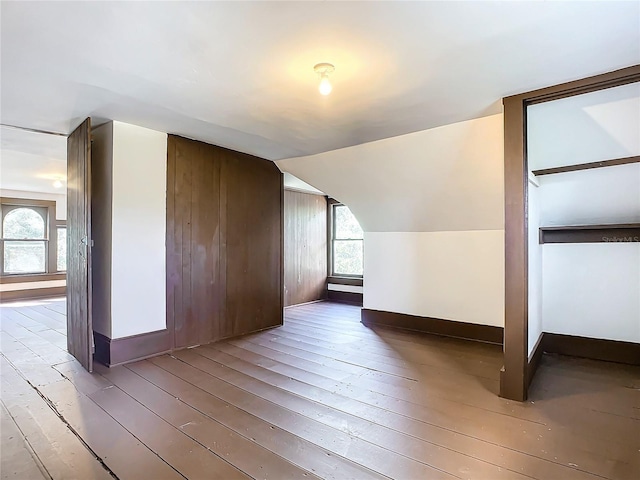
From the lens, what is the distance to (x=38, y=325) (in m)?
4.73

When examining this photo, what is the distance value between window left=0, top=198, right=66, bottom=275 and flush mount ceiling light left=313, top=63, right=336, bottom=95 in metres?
7.74

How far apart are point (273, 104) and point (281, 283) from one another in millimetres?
2789

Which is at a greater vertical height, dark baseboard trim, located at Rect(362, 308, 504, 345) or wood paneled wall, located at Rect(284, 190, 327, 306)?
wood paneled wall, located at Rect(284, 190, 327, 306)

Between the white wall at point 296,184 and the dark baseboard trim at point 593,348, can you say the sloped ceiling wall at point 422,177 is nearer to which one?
the white wall at point 296,184

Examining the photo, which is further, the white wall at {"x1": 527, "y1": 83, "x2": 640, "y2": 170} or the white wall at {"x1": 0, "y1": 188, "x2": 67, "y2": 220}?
the white wall at {"x1": 0, "y1": 188, "x2": 67, "y2": 220}

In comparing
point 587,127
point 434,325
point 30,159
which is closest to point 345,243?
point 434,325

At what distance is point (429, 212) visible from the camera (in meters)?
4.21

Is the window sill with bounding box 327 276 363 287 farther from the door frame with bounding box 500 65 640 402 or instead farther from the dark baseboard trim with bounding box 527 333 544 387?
the door frame with bounding box 500 65 640 402

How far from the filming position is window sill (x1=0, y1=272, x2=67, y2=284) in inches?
267

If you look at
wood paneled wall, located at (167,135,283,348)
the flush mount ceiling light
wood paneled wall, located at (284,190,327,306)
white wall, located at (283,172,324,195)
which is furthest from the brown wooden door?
wood paneled wall, located at (284,190,327,306)

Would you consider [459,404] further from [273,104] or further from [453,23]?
[273,104]

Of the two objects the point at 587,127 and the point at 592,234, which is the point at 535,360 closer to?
the point at 592,234

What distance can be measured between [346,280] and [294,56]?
5.04 m

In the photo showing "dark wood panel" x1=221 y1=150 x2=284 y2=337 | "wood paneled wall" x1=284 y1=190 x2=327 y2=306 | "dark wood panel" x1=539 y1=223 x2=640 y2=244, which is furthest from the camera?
"wood paneled wall" x1=284 y1=190 x2=327 y2=306
